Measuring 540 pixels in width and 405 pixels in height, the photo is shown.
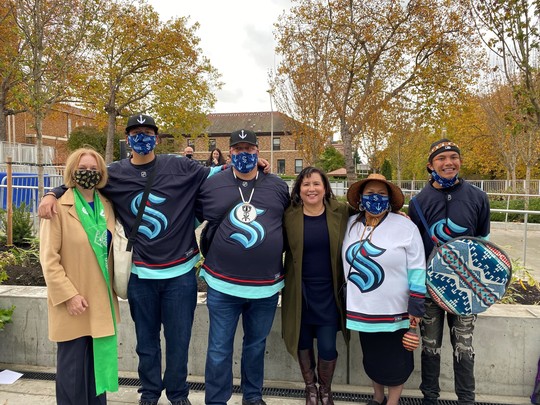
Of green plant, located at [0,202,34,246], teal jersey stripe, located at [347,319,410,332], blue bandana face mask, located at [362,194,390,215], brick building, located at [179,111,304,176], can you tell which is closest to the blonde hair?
blue bandana face mask, located at [362,194,390,215]

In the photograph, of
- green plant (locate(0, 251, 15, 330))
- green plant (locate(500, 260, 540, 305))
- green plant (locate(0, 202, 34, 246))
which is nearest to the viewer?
green plant (locate(0, 251, 15, 330))

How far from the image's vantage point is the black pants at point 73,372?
270 cm

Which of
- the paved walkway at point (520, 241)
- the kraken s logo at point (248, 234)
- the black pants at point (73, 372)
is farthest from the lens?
the paved walkway at point (520, 241)

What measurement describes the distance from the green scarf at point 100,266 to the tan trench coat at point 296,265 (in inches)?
49.1

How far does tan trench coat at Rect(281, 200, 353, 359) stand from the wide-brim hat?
156 millimetres

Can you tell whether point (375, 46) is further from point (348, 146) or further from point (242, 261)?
point (242, 261)

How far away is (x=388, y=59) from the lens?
1022cm

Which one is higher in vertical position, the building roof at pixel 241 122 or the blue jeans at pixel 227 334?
the building roof at pixel 241 122

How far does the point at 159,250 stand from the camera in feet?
9.57

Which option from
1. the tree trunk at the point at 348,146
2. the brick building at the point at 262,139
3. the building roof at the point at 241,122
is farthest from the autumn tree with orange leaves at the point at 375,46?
the building roof at the point at 241,122

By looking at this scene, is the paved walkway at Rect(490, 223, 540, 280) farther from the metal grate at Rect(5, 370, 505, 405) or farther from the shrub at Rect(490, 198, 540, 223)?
the metal grate at Rect(5, 370, 505, 405)

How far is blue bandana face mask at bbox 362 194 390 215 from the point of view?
Answer: 290 cm

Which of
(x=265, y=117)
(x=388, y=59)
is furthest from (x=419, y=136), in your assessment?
(x=265, y=117)

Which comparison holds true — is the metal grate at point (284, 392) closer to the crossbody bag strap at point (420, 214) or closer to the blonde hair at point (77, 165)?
the crossbody bag strap at point (420, 214)
